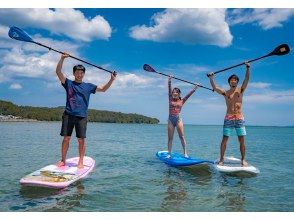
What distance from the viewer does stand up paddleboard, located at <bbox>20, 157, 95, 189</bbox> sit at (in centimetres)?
723

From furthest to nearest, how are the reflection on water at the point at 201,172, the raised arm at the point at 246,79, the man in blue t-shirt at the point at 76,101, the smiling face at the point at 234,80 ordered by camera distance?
the smiling face at the point at 234,80, the reflection on water at the point at 201,172, the raised arm at the point at 246,79, the man in blue t-shirt at the point at 76,101

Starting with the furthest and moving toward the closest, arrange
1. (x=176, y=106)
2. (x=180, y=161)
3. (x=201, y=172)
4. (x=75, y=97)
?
(x=176, y=106), (x=180, y=161), (x=201, y=172), (x=75, y=97)

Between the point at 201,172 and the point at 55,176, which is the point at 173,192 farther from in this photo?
the point at 201,172

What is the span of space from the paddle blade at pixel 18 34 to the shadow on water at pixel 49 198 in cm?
352

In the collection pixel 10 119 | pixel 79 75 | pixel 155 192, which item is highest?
pixel 79 75

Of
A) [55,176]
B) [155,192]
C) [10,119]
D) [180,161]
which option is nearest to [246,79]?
[180,161]

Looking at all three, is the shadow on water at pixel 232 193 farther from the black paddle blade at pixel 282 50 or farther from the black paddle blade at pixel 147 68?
the black paddle blade at pixel 147 68

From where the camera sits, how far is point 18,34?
8695mm

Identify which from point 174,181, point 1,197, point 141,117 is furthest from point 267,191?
point 141,117

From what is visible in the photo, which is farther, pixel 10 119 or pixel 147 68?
pixel 10 119

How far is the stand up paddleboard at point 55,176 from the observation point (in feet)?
23.7

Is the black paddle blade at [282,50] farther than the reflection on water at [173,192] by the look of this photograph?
Yes

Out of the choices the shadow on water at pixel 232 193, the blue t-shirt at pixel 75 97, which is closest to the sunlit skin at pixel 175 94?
the shadow on water at pixel 232 193

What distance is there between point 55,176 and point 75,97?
1844 mm
